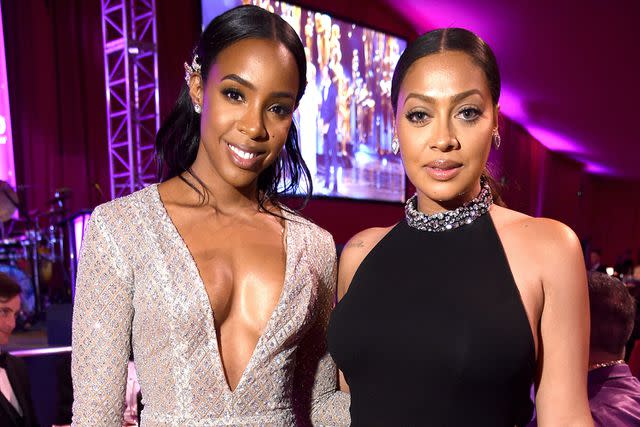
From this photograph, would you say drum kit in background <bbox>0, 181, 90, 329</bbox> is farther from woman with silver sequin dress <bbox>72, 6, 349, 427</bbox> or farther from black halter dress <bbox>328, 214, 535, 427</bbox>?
black halter dress <bbox>328, 214, 535, 427</bbox>

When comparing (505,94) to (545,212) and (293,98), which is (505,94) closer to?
(545,212)

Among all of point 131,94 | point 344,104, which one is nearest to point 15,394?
point 131,94

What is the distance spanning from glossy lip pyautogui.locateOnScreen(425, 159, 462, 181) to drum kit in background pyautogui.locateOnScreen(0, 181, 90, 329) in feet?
15.8

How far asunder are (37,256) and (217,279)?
Answer: 4873 mm

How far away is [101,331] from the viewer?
1274 mm

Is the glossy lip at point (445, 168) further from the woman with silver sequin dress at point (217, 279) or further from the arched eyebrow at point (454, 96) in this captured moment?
the woman with silver sequin dress at point (217, 279)

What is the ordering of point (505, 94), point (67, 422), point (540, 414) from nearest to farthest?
point (540, 414) → point (67, 422) → point (505, 94)

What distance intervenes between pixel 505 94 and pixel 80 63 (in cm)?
715

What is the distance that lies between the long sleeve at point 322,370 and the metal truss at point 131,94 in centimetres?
434

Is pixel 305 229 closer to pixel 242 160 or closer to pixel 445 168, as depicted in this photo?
pixel 242 160

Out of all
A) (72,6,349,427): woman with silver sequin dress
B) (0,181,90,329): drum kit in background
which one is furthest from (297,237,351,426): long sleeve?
(0,181,90,329): drum kit in background

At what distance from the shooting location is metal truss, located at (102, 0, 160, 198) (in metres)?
5.87

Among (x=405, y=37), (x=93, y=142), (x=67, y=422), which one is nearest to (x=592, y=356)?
(x=67, y=422)

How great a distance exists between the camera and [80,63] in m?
6.72
